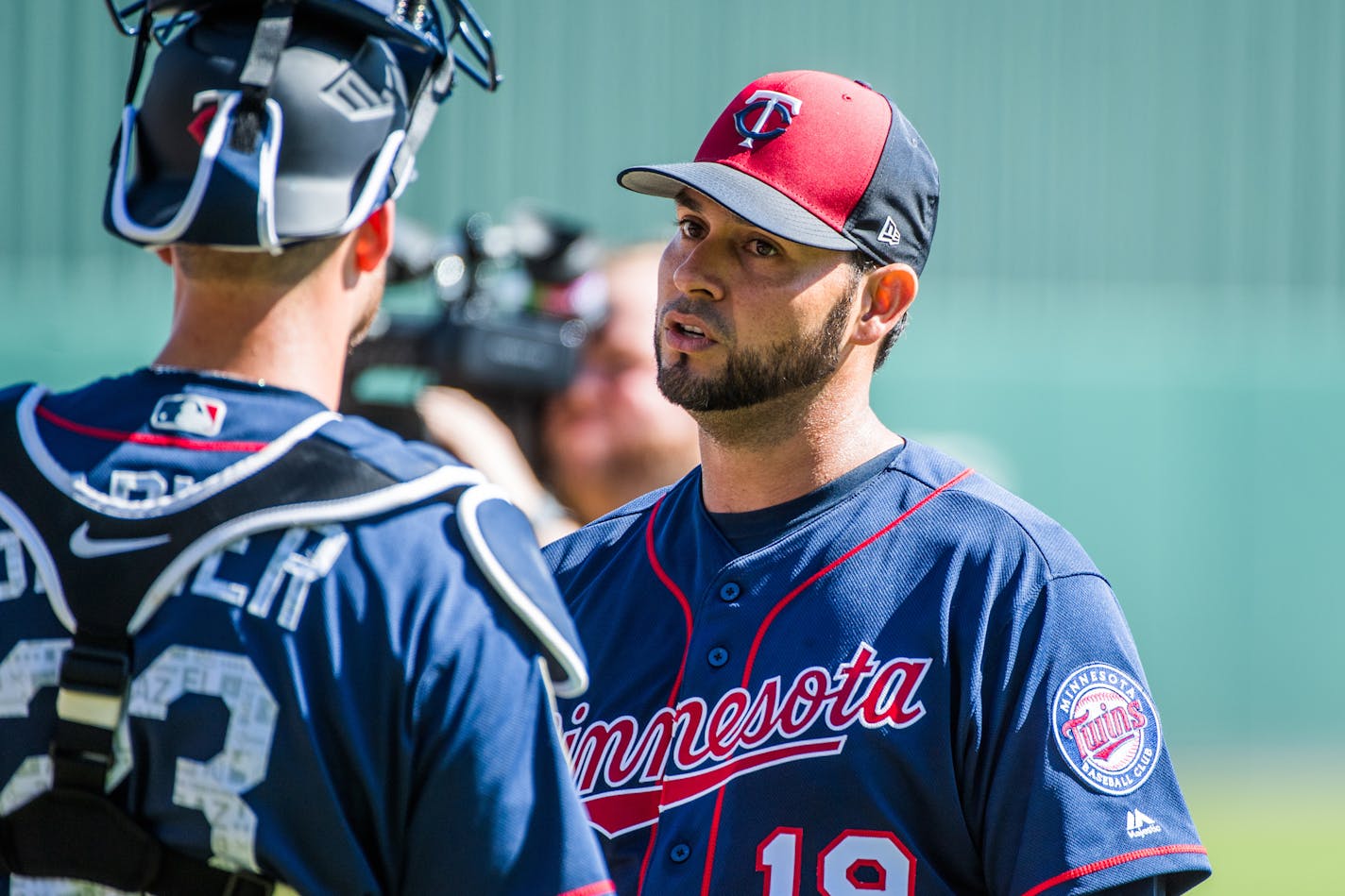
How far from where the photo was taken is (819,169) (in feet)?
7.79

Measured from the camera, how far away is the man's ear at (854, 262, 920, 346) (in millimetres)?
2459

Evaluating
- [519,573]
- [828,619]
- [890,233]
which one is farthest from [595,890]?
[890,233]

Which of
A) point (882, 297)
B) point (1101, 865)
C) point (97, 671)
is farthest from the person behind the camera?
point (882, 297)

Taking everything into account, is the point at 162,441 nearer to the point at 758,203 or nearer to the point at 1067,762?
the point at 758,203

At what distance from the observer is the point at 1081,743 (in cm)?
204

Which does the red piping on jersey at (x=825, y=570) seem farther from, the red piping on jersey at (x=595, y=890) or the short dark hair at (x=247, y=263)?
the short dark hair at (x=247, y=263)

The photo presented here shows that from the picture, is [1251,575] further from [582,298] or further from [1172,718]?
[582,298]

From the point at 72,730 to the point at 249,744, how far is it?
6.8 inches

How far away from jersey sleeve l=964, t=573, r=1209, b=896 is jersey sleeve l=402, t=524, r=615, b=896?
69 cm

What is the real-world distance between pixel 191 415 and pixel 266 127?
32cm

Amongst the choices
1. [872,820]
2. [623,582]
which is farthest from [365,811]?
[623,582]

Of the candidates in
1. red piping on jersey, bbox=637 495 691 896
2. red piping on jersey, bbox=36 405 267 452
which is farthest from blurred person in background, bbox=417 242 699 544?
red piping on jersey, bbox=36 405 267 452

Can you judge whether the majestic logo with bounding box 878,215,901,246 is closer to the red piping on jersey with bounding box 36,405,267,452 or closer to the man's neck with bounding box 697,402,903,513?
the man's neck with bounding box 697,402,903,513

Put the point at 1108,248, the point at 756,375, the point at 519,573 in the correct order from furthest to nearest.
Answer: the point at 1108,248, the point at 756,375, the point at 519,573
